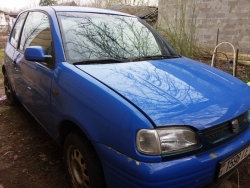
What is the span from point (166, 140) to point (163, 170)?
0.57 ft

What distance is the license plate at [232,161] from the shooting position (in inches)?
60.9

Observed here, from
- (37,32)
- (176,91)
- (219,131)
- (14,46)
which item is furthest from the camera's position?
(14,46)

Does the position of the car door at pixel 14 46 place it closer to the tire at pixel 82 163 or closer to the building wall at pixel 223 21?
the tire at pixel 82 163

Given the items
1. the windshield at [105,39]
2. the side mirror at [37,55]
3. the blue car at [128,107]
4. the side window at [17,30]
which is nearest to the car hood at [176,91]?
the blue car at [128,107]

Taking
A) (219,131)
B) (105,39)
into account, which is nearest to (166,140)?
(219,131)

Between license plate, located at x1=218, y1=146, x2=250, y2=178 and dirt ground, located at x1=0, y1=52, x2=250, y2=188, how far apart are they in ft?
0.66

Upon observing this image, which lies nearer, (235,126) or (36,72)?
(235,126)

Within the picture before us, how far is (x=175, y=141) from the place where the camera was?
1.42 meters

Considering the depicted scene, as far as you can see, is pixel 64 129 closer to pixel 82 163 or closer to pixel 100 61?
pixel 82 163

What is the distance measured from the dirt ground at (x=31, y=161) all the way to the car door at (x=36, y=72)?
398 millimetres

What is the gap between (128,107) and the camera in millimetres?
1439

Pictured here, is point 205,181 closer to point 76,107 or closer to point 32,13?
point 76,107

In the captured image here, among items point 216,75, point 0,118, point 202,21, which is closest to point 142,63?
point 216,75

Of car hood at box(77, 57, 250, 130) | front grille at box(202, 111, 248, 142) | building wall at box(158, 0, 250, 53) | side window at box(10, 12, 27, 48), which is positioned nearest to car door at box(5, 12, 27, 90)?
side window at box(10, 12, 27, 48)
